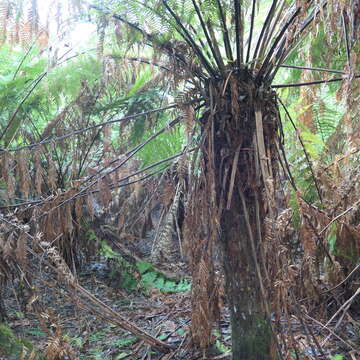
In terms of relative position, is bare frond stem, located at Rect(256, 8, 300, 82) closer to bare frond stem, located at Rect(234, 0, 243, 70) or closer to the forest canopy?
the forest canopy

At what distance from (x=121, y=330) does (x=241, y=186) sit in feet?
5.59

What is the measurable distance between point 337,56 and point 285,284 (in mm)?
1690

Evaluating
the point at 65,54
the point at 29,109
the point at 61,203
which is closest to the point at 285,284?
the point at 61,203

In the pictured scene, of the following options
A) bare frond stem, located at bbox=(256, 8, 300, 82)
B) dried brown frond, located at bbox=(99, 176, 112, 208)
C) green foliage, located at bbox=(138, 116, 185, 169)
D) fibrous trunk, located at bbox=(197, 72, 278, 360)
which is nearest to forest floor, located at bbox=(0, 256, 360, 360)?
fibrous trunk, located at bbox=(197, 72, 278, 360)

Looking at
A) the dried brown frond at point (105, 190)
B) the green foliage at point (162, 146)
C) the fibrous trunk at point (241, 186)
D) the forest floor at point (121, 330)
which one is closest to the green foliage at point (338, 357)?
the forest floor at point (121, 330)

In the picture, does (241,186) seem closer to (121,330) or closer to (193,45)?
(193,45)

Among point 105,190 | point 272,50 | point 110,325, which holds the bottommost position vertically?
point 110,325

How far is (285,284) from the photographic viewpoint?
1.77 m

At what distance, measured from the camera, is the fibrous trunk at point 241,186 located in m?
1.95

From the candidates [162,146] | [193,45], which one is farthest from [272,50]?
[162,146]

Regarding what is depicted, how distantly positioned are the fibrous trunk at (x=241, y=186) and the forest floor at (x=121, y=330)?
0.25 metres

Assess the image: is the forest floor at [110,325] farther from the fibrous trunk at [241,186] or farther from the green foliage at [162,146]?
the green foliage at [162,146]

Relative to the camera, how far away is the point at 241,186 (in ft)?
6.57

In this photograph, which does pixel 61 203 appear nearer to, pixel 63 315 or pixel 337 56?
pixel 63 315
